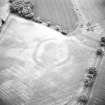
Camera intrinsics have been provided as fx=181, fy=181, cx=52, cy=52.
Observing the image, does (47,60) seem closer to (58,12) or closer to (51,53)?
(51,53)

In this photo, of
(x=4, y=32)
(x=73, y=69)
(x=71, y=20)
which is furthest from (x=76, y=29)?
(x=4, y=32)

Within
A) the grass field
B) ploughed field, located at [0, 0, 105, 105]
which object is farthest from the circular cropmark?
the grass field

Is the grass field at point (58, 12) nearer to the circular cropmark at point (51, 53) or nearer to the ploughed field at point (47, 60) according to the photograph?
the ploughed field at point (47, 60)

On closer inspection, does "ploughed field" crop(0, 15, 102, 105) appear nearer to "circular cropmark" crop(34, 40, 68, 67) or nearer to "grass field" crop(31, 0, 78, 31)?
"circular cropmark" crop(34, 40, 68, 67)

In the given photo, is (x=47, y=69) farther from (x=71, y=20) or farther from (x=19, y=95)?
(x=71, y=20)

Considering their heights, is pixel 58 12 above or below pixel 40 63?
above

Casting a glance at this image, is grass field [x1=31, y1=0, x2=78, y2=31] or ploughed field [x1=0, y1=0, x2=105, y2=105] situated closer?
ploughed field [x1=0, y1=0, x2=105, y2=105]

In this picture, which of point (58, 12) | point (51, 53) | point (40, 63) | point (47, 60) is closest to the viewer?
point (40, 63)

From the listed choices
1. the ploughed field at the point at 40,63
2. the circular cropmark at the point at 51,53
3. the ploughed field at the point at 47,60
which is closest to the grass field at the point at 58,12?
the ploughed field at the point at 47,60

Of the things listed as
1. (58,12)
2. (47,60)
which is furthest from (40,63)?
(58,12)
